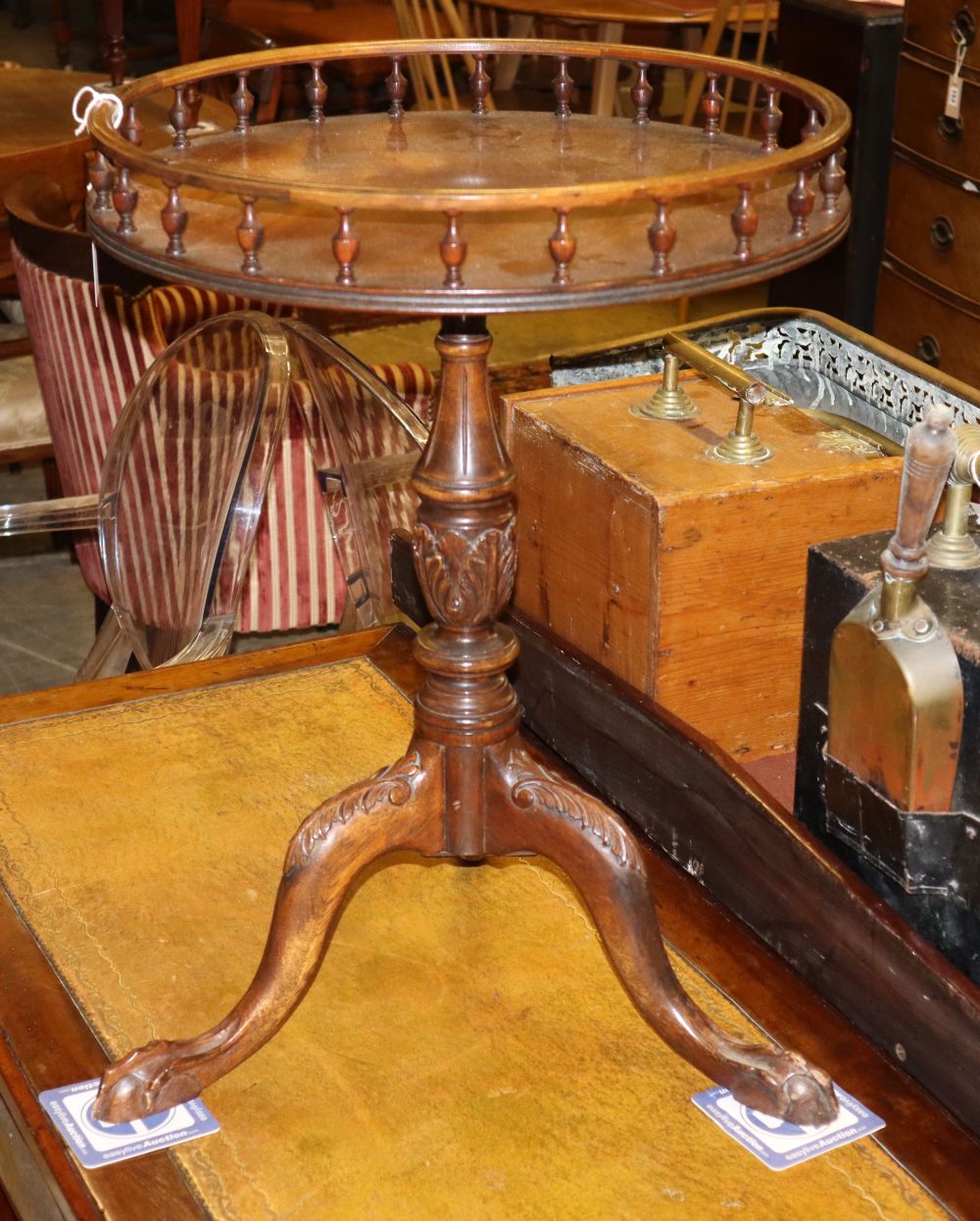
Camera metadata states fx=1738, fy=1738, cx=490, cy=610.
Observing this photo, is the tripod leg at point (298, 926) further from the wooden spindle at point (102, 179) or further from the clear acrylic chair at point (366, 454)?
the clear acrylic chair at point (366, 454)

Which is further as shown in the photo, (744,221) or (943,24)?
(943,24)

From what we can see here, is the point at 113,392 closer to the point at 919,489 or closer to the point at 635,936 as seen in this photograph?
the point at 635,936

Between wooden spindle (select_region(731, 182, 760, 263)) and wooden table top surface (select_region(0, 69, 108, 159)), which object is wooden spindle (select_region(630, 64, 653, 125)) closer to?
wooden spindle (select_region(731, 182, 760, 263))

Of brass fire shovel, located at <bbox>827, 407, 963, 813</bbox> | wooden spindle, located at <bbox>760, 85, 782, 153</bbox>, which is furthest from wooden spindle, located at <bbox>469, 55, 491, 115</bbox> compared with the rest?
brass fire shovel, located at <bbox>827, 407, 963, 813</bbox>

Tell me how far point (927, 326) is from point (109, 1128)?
2.27 meters

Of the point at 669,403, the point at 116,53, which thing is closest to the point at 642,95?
the point at 669,403

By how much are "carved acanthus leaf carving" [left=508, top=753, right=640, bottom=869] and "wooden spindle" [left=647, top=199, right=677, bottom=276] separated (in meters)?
0.35

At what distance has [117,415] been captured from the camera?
228cm

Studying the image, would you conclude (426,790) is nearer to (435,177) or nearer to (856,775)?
(856,775)

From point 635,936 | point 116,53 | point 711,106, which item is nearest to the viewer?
point 635,936

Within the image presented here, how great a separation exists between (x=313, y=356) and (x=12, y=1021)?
72cm

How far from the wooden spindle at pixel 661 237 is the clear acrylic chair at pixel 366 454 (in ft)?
2.39

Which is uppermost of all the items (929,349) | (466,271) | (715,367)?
(466,271)

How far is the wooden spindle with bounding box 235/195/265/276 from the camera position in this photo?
83 centimetres
